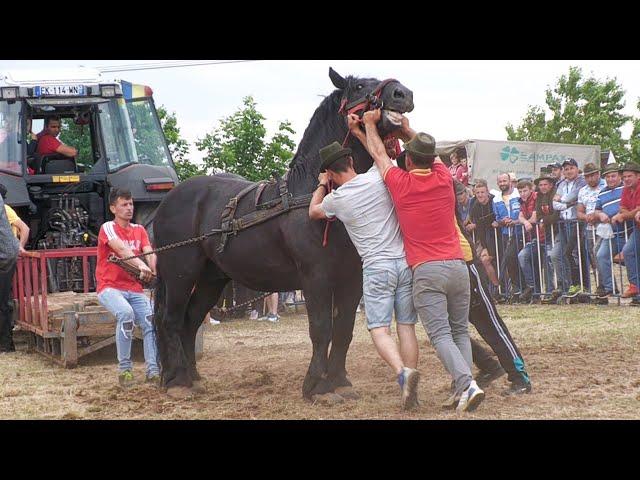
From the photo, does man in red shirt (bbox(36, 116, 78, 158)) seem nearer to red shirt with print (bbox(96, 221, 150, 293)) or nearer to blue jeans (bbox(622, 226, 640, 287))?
red shirt with print (bbox(96, 221, 150, 293))

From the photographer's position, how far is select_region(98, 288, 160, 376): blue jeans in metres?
8.31

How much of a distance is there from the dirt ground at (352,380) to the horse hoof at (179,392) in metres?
0.06

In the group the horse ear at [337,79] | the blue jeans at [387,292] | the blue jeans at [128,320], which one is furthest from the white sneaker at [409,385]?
the blue jeans at [128,320]

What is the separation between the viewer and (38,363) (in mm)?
10141

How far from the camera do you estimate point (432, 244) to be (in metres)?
6.22

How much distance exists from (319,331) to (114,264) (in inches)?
97.6

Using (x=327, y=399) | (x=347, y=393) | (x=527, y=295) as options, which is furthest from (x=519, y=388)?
(x=527, y=295)

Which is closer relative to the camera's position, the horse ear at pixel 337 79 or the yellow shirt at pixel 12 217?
the horse ear at pixel 337 79

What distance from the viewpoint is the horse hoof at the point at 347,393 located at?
23.3ft

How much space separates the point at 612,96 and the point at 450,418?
32685 millimetres

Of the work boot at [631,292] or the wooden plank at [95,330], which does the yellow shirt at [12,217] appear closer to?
the wooden plank at [95,330]

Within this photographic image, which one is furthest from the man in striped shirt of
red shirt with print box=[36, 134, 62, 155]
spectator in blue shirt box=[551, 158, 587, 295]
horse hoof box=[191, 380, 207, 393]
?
red shirt with print box=[36, 134, 62, 155]

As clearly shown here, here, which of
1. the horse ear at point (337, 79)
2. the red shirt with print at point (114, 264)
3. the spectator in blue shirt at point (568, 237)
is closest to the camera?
the horse ear at point (337, 79)

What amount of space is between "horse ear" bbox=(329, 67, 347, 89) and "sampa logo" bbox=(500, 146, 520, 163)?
1693cm
